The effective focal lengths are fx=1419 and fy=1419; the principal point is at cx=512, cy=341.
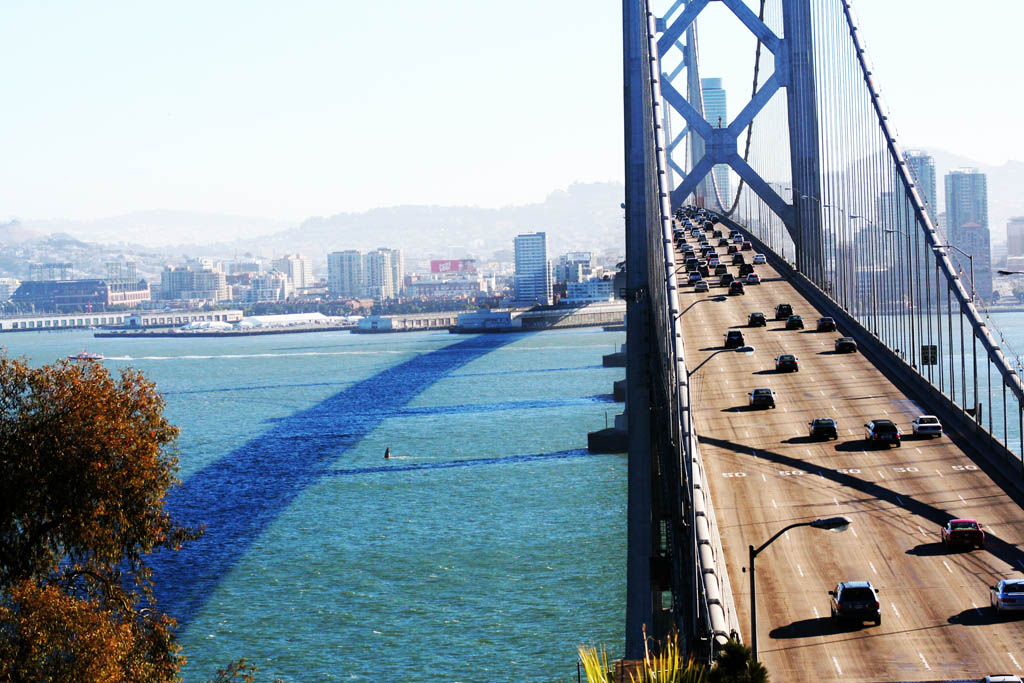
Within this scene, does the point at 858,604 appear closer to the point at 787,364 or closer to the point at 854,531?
the point at 854,531

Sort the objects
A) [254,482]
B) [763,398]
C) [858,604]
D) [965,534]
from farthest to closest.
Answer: [254,482]
[763,398]
[965,534]
[858,604]

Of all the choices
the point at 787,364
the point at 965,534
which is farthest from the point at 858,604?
the point at 787,364

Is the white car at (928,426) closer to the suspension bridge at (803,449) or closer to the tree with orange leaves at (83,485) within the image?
the suspension bridge at (803,449)

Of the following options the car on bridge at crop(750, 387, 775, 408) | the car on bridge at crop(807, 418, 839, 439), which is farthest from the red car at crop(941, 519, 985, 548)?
the car on bridge at crop(750, 387, 775, 408)

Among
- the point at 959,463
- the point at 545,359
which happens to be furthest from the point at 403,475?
the point at 545,359

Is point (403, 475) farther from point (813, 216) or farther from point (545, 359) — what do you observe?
point (545, 359)

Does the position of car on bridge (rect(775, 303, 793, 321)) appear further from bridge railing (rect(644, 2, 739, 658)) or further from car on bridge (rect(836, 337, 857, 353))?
bridge railing (rect(644, 2, 739, 658))

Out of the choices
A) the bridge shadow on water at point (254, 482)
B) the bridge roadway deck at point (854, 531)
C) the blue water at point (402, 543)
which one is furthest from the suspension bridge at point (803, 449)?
the bridge shadow on water at point (254, 482)
